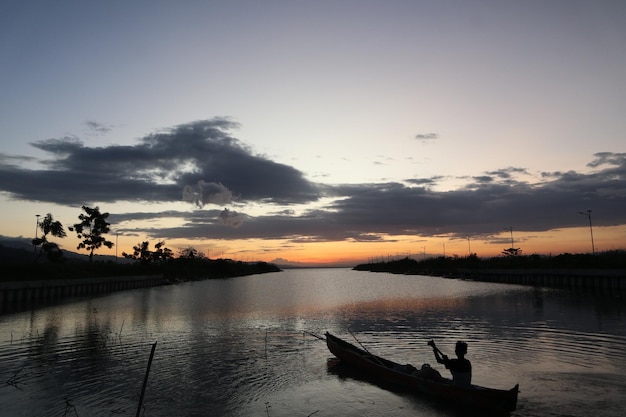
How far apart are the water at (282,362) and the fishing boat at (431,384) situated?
560mm

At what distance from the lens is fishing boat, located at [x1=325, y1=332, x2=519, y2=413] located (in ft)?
51.3

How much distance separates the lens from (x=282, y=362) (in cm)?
2481

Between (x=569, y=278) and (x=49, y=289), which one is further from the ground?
(x=49, y=289)

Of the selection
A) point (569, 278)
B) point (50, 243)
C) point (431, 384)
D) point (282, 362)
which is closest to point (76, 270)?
point (50, 243)

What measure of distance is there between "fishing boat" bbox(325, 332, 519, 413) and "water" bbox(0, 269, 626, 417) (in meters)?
0.56

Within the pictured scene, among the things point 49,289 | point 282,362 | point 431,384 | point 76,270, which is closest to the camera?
point 431,384

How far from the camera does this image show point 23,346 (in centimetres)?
2897

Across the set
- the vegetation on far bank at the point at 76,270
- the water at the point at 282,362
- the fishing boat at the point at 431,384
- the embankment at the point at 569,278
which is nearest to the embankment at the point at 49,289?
the vegetation on far bank at the point at 76,270

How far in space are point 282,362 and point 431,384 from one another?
978cm

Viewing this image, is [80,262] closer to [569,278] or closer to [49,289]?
[49,289]

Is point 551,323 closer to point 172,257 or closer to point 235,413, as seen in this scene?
point 235,413

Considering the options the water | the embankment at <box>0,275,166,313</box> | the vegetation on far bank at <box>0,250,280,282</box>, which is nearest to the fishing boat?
the water

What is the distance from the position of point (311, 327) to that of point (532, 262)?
383 feet

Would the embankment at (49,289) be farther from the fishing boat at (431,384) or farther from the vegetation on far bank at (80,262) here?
the fishing boat at (431,384)
